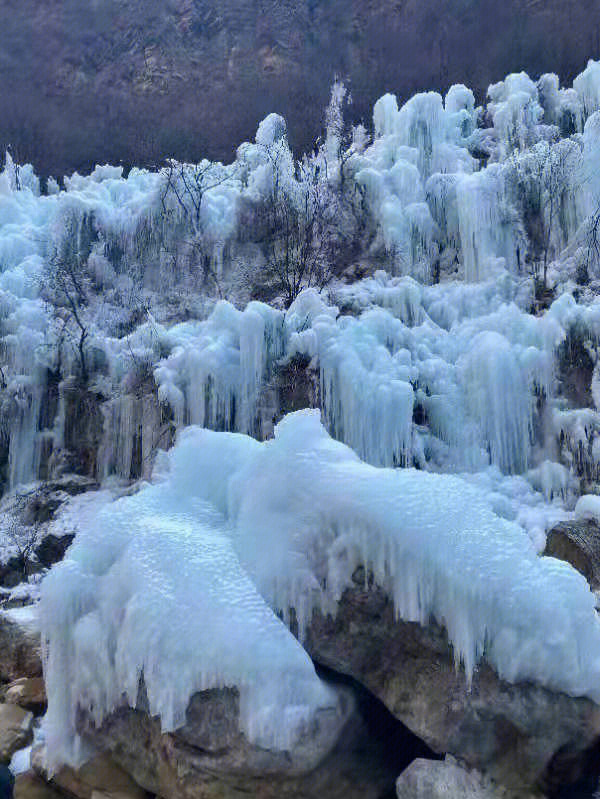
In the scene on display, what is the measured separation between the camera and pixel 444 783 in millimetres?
3719

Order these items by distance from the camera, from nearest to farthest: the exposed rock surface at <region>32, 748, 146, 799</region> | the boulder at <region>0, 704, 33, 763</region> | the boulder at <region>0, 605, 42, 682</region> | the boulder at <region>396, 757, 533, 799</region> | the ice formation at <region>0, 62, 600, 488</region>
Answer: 1. the boulder at <region>396, 757, 533, 799</region>
2. the exposed rock surface at <region>32, 748, 146, 799</region>
3. the boulder at <region>0, 704, 33, 763</region>
4. the boulder at <region>0, 605, 42, 682</region>
5. the ice formation at <region>0, 62, 600, 488</region>

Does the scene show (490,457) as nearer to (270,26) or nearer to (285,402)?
(285,402)

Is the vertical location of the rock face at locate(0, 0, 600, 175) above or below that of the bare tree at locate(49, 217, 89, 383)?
above

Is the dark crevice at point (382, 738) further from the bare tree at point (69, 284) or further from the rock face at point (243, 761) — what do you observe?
the bare tree at point (69, 284)

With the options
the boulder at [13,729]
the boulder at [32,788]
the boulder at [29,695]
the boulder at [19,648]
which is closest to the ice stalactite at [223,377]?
the boulder at [19,648]

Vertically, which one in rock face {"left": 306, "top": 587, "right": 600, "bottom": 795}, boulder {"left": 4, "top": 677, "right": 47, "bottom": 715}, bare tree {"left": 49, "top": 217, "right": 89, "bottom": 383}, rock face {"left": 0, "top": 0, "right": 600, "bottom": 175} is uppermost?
rock face {"left": 0, "top": 0, "right": 600, "bottom": 175}

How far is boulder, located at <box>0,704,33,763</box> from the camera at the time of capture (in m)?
5.27

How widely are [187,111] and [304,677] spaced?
23.4 metres

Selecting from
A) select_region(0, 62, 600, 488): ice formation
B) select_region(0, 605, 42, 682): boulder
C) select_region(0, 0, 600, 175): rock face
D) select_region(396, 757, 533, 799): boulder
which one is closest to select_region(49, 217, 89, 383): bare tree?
select_region(0, 62, 600, 488): ice formation

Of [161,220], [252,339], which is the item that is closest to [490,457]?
[252,339]

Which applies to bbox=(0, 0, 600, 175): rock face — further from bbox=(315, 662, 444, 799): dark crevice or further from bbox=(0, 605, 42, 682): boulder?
bbox=(315, 662, 444, 799): dark crevice

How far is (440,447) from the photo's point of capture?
9.30 meters

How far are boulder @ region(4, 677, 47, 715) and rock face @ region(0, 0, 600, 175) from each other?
1730 cm

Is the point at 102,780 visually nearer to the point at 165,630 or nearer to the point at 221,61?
the point at 165,630
